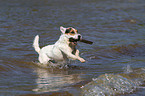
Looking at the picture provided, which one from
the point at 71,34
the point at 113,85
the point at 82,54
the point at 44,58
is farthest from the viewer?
the point at 82,54

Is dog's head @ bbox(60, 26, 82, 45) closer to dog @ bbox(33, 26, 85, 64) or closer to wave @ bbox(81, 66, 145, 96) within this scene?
dog @ bbox(33, 26, 85, 64)

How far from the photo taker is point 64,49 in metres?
6.73

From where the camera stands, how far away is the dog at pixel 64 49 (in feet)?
21.5

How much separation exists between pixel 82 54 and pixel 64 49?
1918 millimetres

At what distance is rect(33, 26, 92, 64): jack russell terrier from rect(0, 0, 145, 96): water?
0.31 metres

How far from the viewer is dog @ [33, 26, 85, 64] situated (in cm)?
655

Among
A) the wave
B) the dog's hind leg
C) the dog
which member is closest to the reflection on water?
the dog's hind leg

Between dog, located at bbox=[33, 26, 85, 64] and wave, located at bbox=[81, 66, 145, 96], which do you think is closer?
wave, located at bbox=[81, 66, 145, 96]

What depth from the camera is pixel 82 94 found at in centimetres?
512

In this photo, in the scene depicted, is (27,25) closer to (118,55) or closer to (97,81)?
(118,55)

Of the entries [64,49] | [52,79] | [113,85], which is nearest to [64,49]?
[64,49]

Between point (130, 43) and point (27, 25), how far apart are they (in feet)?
16.7

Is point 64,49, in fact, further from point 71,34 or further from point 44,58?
point 44,58

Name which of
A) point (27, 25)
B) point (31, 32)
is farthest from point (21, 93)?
point (27, 25)
